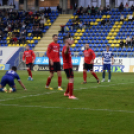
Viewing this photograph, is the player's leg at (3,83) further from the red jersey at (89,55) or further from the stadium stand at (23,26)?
the stadium stand at (23,26)

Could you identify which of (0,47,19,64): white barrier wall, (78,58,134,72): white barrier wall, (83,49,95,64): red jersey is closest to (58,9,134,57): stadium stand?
(78,58,134,72): white barrier wall

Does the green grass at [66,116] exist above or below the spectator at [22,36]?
below

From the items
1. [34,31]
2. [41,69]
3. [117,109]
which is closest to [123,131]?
[117,109]

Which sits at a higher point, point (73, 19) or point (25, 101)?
point (73, 19)

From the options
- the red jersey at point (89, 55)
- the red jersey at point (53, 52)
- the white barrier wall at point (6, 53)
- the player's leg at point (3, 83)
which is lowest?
the white barrier wall at point (6, 53)

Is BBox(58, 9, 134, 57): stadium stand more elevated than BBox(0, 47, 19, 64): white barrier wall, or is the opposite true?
BBox(58, 9, 134, 57): stadium stand

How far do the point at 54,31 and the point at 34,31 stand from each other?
2462 millimetres

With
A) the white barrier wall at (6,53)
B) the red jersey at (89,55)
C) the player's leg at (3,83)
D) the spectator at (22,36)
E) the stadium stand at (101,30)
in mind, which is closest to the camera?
the player's leg at (3,83)

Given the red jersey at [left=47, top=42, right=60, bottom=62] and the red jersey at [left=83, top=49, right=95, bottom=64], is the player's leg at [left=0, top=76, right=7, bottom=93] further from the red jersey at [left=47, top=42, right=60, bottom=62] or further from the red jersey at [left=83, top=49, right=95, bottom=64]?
the red jersey at [left=83, top=49, right=95, bottom=64]

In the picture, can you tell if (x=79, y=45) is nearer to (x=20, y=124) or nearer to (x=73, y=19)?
(x=73, y=19)

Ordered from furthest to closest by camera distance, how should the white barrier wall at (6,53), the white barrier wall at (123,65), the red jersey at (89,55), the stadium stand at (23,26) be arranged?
the stadium stand at (23,26) → the white barrier wall at (6,53) → the white barrier wall at (123,65) → the red jersey at (89,55)

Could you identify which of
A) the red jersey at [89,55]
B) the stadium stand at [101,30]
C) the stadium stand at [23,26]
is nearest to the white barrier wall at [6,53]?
the stadium stand at [23,26]

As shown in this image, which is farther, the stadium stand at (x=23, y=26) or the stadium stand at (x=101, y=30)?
the stadium stand at (x=23, y=26)

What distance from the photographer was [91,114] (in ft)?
23.4
